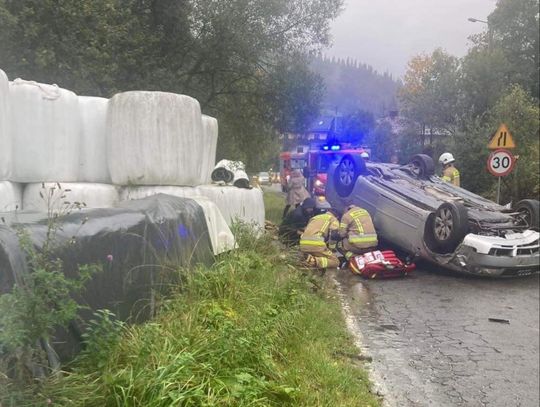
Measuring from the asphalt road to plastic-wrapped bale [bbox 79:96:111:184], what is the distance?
10.1 feet

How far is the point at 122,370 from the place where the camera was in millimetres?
3066

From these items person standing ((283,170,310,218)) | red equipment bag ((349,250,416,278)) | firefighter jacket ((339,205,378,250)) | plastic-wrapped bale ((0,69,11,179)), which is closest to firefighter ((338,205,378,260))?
firefighter jacket ((339,205,378,250))

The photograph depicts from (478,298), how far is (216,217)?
3967 mm

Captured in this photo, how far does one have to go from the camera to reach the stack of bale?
4.92 m

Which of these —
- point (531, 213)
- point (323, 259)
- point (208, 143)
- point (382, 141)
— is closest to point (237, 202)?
point (208, 143)

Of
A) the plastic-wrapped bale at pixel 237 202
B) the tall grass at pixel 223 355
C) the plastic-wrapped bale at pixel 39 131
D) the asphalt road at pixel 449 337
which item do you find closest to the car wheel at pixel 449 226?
the asphalt road at pixel 449 337

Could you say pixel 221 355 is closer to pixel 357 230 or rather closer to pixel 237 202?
pixel 237 202

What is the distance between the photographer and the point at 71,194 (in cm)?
501

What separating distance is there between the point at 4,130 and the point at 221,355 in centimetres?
251

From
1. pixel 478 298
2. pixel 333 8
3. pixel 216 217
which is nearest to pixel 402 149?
pixel 333 8

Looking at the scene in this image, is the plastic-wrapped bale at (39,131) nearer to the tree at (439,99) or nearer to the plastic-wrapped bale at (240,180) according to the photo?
the plastic-wrapped bale at (240,180)

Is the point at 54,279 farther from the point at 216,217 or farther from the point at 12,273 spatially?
the point at 216,217

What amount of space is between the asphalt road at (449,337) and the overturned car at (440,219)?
1.31 feet

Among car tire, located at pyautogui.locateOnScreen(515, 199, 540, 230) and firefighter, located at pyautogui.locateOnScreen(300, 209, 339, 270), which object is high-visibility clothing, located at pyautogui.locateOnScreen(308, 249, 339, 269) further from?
car tire, located at pyautogui.locateOnScreen(515, 199, 540, 230)
